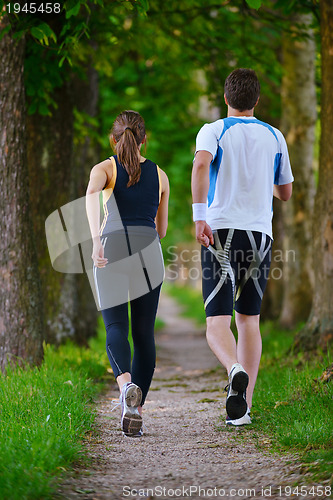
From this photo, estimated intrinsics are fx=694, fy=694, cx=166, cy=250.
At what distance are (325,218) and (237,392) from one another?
3394 millimetres

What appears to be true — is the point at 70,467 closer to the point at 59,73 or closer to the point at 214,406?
the point at 214,406

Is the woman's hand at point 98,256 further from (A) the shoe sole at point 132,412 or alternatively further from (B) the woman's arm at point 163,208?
(A) the shoe sole at point 132,412

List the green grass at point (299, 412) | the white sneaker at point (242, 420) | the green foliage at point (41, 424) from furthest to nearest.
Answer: the white sneaker at point (242, 420) < the green grass at point (299, 412) < the green foliage at point (41, 424)

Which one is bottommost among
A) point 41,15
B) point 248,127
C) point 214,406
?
point 214,406

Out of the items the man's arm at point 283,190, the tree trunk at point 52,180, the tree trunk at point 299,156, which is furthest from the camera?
the tree trunk at point 299,156

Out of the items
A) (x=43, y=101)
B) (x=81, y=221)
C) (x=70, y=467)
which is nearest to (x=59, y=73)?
(x=43, y=101)

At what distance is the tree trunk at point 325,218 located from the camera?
7.21 m

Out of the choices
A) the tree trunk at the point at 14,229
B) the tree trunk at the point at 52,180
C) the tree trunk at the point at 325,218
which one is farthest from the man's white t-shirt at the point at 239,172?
the tree trunk at the point at 52,180

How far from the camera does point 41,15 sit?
764 centimetres

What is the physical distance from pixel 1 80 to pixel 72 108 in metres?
2.22

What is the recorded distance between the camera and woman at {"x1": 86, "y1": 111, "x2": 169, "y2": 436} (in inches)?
180

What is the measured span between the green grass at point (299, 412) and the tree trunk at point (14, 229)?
228 cm

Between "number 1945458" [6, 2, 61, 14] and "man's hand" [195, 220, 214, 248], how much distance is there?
3345mm

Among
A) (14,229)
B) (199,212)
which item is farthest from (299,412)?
(14,229)
